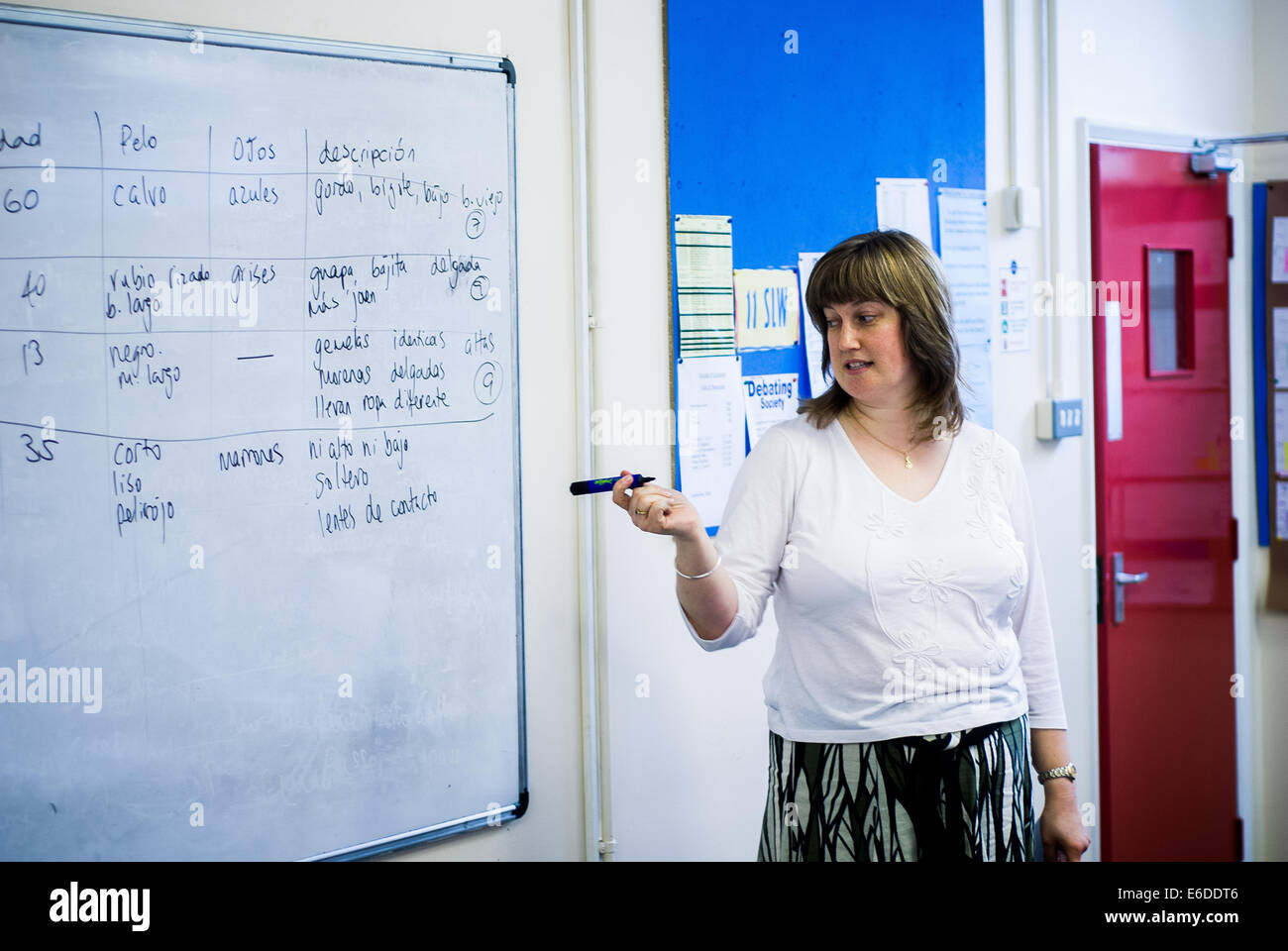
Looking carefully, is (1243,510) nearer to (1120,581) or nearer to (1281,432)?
(1281,432)

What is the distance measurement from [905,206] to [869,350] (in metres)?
1.21

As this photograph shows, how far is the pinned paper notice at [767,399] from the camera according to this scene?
2.30 meters

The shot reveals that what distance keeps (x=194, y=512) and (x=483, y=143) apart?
2.80ft

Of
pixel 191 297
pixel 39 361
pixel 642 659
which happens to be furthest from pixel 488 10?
pixel 642 659

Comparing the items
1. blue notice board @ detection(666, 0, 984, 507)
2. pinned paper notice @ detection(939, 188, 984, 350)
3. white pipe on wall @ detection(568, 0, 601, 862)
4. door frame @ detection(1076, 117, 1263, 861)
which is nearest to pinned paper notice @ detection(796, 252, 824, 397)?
blue notice board @ detection(666, 0, 984, 507)

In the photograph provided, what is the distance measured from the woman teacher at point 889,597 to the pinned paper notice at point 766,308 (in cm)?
76

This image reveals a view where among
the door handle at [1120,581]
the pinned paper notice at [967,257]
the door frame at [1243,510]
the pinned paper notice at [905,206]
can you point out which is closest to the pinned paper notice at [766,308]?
the pinned paper notice at [905,206]

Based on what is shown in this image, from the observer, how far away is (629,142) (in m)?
2.11

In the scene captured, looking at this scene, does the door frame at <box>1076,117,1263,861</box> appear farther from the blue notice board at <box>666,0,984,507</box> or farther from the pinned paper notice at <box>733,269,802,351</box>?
the pinned paper notice at <box>733,269,802,351</box>

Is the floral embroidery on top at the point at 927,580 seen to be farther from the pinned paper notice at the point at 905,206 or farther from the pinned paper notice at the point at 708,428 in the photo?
the pinned paper notice at the point at 905,206

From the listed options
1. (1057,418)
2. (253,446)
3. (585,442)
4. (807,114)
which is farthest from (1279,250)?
(253,446)

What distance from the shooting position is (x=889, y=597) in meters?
1.38

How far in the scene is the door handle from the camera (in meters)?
2.91

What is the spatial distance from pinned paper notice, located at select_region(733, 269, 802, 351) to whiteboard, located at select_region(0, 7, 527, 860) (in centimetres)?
58
